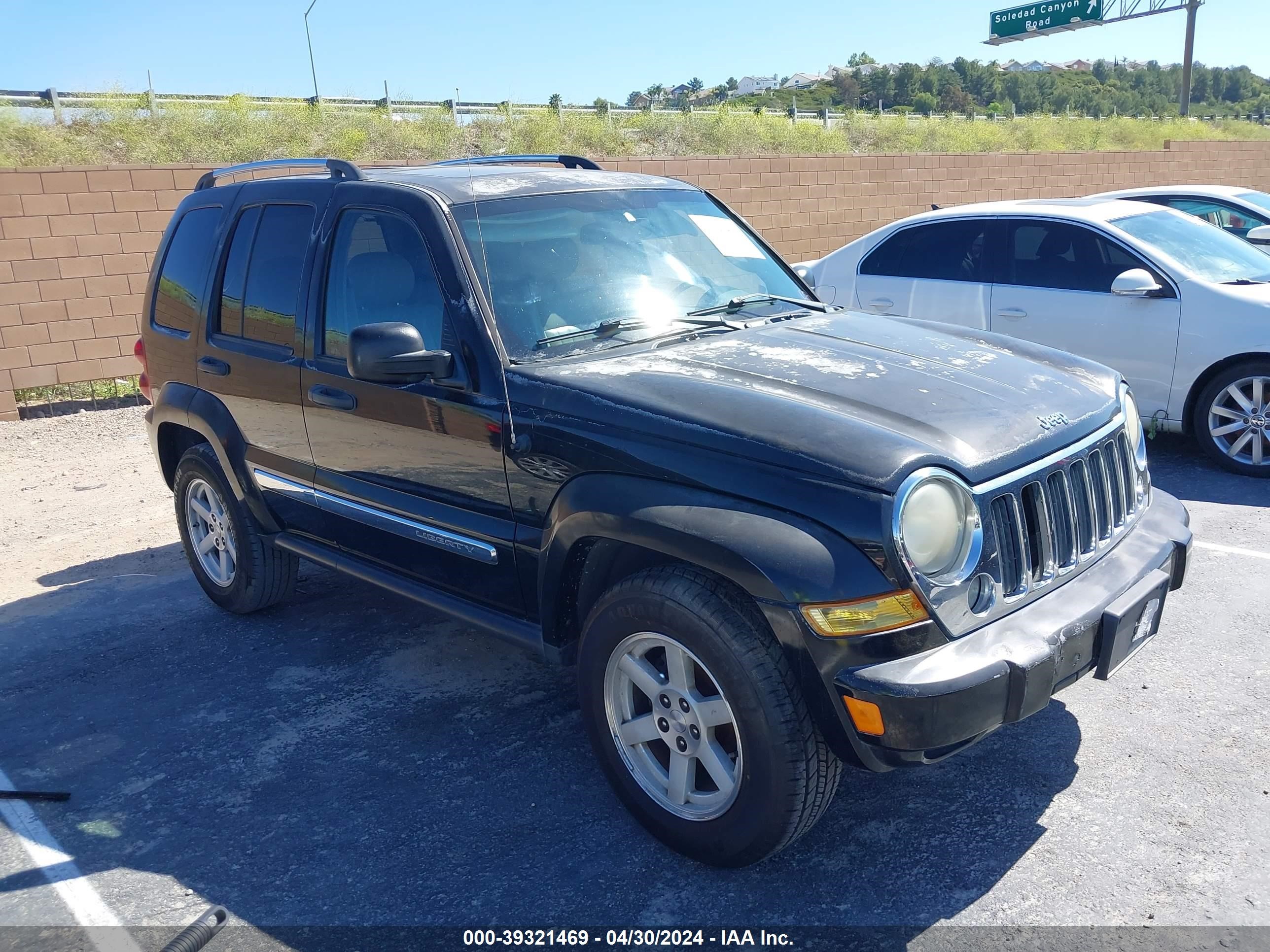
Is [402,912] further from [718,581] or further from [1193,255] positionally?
[1193,255]

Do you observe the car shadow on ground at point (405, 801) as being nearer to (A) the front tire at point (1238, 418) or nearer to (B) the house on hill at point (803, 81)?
(A) the front tire at point (1238, 418)

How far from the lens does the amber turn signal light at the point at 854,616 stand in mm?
2732

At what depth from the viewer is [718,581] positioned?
2.99 m

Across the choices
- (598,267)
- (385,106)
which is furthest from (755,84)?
(598,267)

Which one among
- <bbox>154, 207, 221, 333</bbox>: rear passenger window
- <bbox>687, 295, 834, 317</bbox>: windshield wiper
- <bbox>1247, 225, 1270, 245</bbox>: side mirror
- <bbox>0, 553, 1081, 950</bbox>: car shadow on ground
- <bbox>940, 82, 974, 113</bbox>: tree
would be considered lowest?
<bbox>0, 553, 1081, 950</bbox>: car shadow on ground

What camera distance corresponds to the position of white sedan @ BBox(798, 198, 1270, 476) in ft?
21.9

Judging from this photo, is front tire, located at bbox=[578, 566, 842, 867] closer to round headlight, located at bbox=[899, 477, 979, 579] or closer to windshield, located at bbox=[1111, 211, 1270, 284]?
round headlight, located at bbox=[899, 477, 979, 579]

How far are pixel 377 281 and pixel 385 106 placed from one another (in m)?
18.6

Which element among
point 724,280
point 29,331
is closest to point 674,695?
point 724,280

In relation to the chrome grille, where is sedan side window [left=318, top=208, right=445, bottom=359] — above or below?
above

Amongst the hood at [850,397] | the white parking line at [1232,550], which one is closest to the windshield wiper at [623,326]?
the hood at [850,397]

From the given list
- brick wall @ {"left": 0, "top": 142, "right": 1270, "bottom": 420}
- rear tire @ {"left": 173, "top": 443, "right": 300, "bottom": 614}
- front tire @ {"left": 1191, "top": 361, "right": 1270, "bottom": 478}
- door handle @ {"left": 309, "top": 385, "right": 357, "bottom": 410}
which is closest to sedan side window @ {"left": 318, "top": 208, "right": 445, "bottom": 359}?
door handle @ {"left": 309, "top": 385, "right": 357, "bottom": 410}

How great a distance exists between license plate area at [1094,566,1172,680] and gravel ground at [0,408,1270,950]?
1.74 feet

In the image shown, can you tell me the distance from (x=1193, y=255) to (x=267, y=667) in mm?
6292
